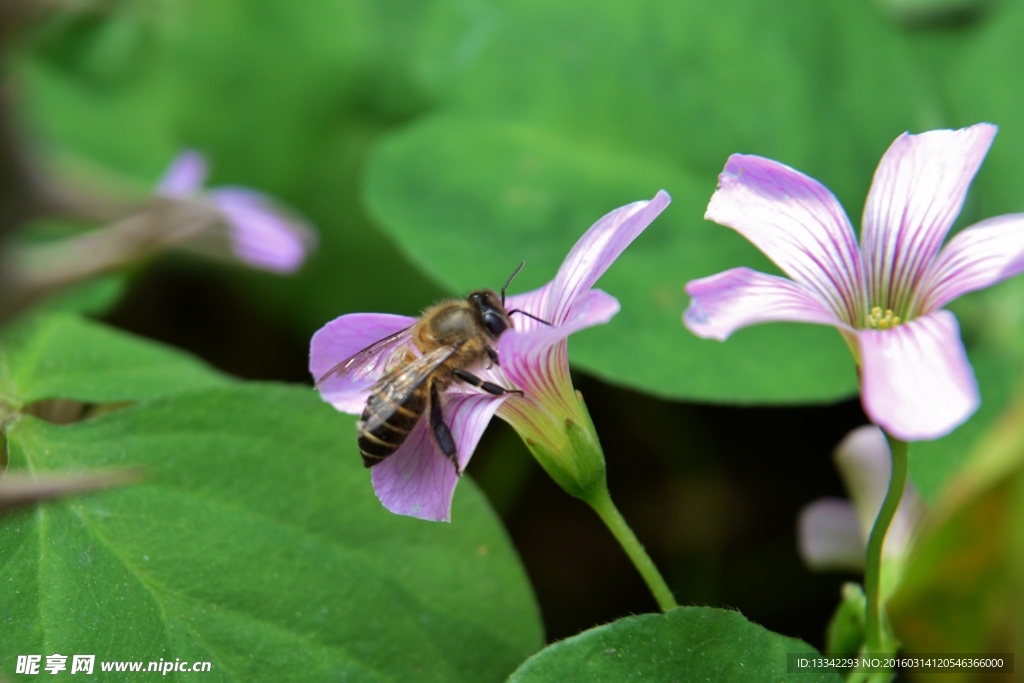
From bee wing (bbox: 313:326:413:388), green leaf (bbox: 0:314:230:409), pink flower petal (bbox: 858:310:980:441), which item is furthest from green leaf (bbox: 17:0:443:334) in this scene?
pink flower petal (bbox: 858:310:980:441)

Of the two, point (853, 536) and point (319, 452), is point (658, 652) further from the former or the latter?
point (853, 536)

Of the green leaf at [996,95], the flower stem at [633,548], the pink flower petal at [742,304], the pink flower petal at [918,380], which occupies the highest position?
the green leaf at [996,95]

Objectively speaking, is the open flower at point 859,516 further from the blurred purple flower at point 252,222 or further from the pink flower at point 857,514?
the blurred purple flower at point 252,222

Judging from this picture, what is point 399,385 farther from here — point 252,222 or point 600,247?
point 252,222

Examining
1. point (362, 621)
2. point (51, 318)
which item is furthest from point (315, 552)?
point (51, 318)

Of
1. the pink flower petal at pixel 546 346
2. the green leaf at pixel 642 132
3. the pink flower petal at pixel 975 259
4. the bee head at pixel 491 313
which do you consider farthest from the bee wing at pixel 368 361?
the pink flower petal at pixel 975 259
